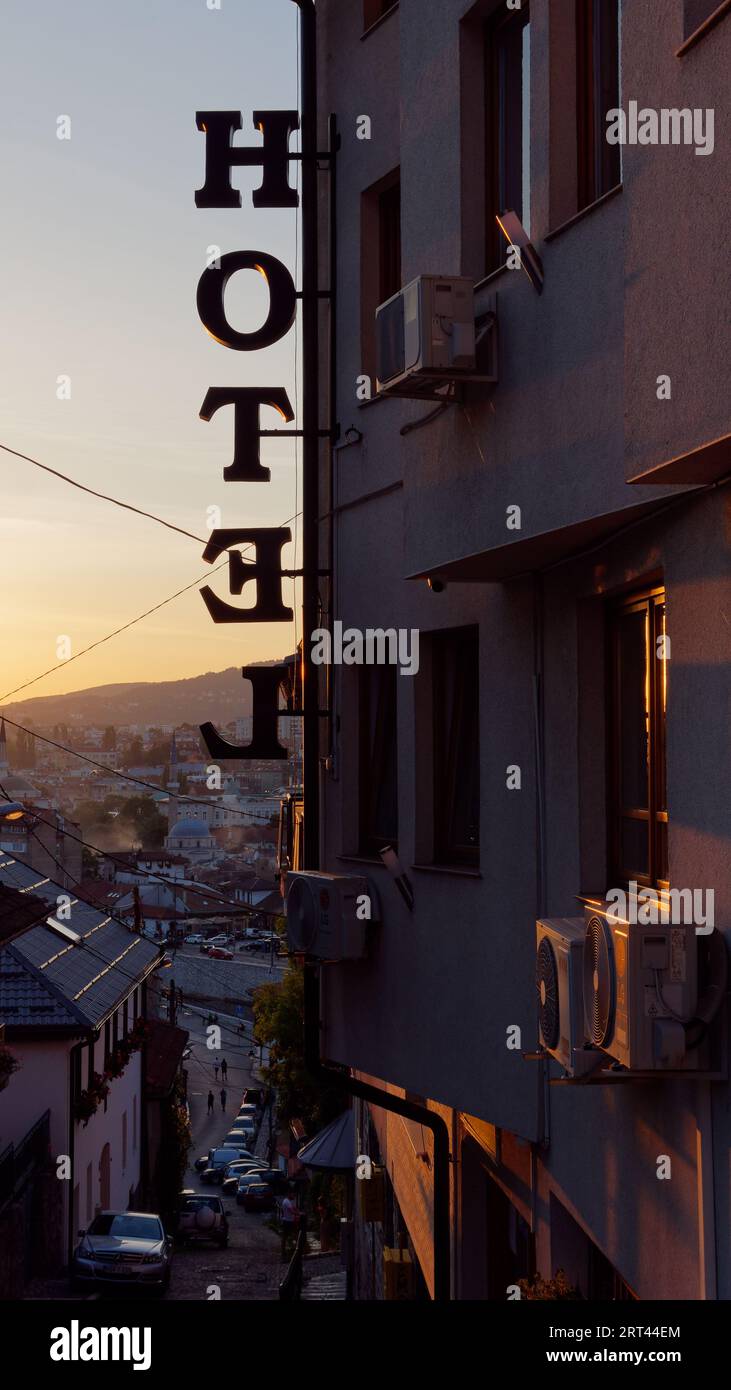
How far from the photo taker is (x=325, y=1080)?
12562 millimetres

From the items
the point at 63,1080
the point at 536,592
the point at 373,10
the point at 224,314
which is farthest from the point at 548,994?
the point at 63,1080

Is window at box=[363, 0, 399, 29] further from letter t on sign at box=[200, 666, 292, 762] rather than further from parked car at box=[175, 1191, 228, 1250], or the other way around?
parked car at box=[175, 1191, 228, 1250]

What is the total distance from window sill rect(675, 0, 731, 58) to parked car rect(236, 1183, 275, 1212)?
2099 inches

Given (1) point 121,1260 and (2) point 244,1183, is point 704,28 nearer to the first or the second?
(1) point 121,1260

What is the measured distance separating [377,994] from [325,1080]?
181 centimetres

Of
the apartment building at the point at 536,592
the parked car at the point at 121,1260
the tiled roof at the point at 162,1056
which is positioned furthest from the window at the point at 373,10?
the tiled roof at the point at 162,1056

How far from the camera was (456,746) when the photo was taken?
987 cm

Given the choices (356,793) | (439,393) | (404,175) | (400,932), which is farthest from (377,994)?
(404,175)

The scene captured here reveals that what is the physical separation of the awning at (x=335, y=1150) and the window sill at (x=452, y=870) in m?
15.0

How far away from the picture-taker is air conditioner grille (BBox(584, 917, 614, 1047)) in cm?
532

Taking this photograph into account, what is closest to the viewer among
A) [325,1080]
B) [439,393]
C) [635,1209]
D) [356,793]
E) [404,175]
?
[635,1209]

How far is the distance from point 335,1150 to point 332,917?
577 inches

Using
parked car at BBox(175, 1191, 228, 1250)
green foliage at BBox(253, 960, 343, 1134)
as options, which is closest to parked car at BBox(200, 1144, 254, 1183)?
green foliage at BBox(253, 960, 343, 1134)
